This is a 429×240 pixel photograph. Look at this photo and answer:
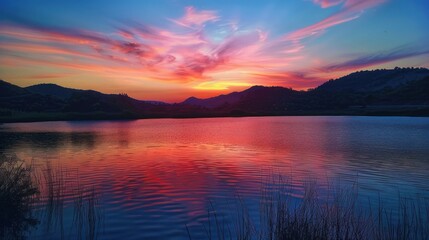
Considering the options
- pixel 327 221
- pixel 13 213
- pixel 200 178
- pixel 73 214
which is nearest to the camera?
pixel 327 221

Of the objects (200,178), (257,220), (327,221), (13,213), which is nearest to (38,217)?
(13,213)

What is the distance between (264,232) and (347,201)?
737cm

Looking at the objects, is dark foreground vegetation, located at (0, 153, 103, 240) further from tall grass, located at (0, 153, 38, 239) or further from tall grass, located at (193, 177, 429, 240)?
tall grass, located at (193, 177, 429, 240)

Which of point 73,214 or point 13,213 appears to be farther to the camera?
point 73,214

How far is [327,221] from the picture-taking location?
11602 millimetres

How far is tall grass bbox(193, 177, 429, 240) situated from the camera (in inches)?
424

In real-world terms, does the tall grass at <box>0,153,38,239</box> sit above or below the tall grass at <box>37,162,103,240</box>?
above

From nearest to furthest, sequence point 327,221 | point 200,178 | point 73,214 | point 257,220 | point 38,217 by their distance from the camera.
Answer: point 327,221
point 38,217
point 257,220
point 73,214
point 200,178

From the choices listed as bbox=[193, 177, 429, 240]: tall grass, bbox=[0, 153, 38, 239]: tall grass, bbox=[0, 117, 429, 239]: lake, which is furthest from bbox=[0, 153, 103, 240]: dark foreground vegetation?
bbox=[193, 177, 429, 240]: tall grass

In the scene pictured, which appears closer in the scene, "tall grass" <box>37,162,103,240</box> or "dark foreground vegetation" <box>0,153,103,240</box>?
"dark foreground vegetation" <box>0,153,103,240</box>

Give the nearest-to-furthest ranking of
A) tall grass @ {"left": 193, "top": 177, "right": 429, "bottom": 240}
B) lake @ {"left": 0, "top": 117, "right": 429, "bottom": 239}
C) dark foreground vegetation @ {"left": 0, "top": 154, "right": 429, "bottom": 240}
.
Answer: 1. tall grass @ {"left": 193, "top": 177, "right": 429, "bottom": 240}
2. dark foreground vegetation @ {"left": 0, "top": 154, "right": 429, "bottom": 240}
3. lake @ {"left": 0, "top": 117, "right": 429, "bottom": 239}

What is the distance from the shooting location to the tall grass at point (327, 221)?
1076 cm

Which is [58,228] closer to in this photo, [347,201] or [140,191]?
[140,191]

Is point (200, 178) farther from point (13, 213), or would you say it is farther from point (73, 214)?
point (13, 213)
